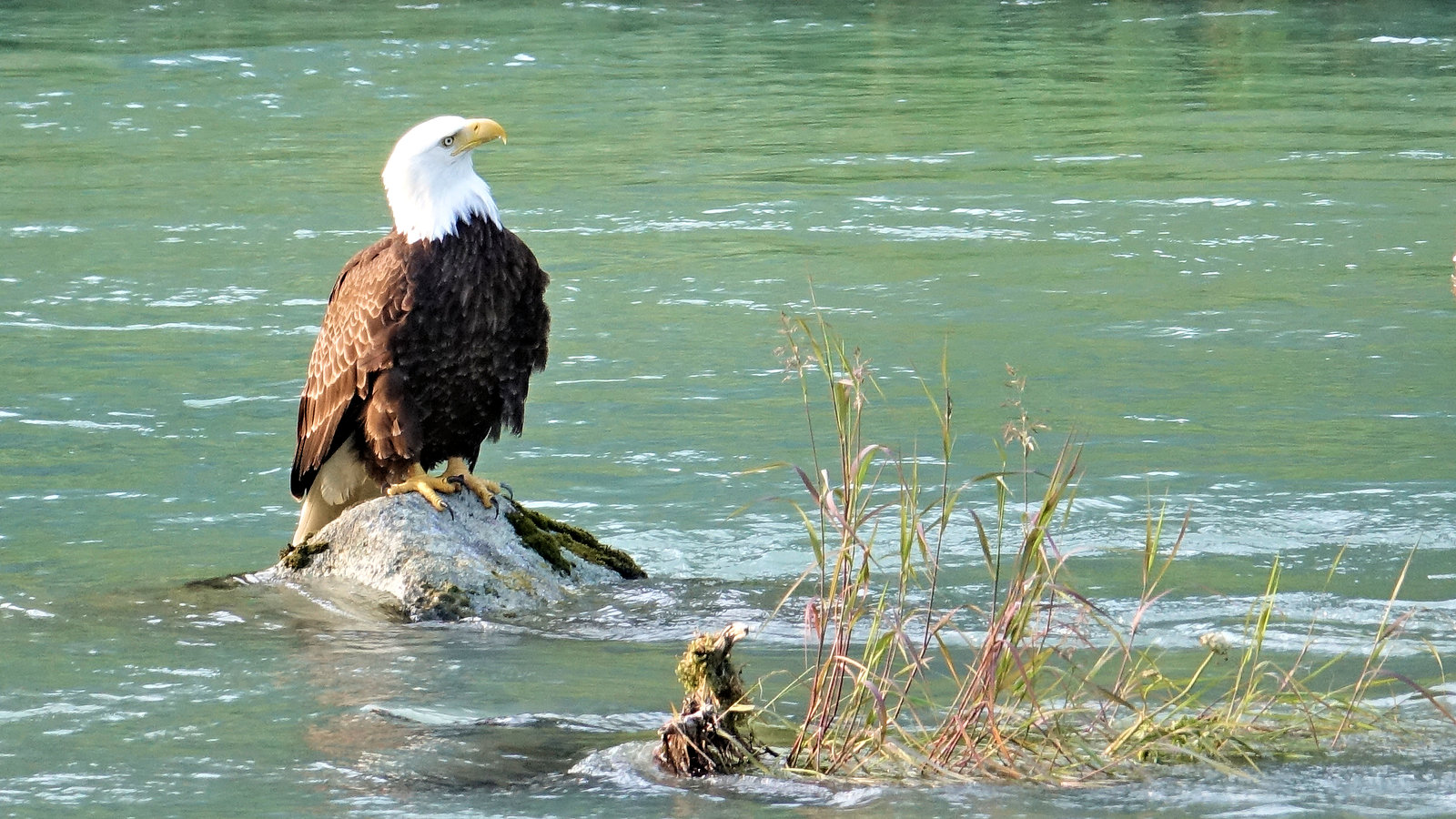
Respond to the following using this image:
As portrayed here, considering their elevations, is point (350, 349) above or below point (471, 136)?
below

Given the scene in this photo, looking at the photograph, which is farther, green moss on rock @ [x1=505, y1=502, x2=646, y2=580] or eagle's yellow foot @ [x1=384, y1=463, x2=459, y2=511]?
green moss on rock @ [x1=505, y1=502, x2=646, y2=580]

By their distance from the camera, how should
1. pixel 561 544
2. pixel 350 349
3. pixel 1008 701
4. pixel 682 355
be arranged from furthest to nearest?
pixel 682 355, pixel 561 544, pixel 350 349, pixel 1008 701

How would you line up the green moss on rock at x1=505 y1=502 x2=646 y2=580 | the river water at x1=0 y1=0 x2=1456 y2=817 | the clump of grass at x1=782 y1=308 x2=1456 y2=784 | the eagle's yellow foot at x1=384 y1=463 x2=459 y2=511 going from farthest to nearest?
the green moss on rock at x1=505 y1=502 x2=646 y2=580 < the eagle's yellow foot at x1=384 y1=463 x2=459 y2=511 < the river water at x1=0 y1=0 x2=1456 y2=817 < the clump of grass at x1=782 y1=308 x2=1456 y2=784

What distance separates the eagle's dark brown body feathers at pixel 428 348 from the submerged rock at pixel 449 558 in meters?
0.19

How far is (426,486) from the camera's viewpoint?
18.4 feet

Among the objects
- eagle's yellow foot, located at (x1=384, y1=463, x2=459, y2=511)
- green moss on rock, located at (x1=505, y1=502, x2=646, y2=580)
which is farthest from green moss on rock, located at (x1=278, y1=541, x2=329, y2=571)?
green moss on rock, located at (x1=505, y1=502, x2=646, y2=580)

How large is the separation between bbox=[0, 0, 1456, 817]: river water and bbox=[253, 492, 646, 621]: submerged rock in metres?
0.11

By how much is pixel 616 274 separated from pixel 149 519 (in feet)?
14.9

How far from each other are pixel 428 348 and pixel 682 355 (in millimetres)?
4124

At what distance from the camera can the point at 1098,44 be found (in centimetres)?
2159

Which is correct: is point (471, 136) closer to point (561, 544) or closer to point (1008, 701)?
point (561, 544)

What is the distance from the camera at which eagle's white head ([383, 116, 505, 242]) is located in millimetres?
5355

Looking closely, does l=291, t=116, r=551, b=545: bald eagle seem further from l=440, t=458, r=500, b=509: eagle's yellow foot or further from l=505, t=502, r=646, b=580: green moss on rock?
l=505, t=502, r=646, b=580: green moss on rock

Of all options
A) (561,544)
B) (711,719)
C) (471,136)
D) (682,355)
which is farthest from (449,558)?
(682,355)
